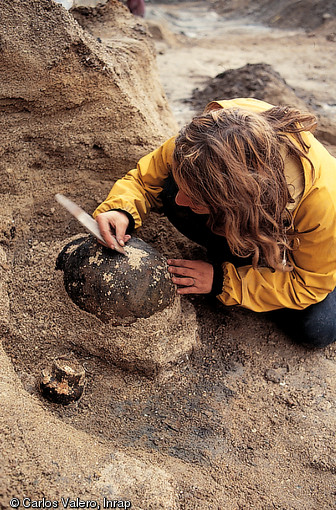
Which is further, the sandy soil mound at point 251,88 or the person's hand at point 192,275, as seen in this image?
the sandy soil mound at point 251,88

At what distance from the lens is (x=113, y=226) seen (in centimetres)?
182

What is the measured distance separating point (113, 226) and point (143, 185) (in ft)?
1.11

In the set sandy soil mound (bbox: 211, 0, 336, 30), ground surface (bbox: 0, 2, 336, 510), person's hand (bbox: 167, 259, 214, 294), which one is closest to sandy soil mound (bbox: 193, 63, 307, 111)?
ground surface (bbox: 0, 2, 336, 510)

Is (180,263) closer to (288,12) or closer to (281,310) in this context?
(281,310)

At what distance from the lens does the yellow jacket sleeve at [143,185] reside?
1.93 m

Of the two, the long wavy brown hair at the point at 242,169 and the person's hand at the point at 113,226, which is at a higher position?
the long wavy brown hair at the point at 242,169

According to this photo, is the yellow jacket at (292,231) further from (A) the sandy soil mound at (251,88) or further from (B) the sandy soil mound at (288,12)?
(B) the sandy soil mound at (288,12)

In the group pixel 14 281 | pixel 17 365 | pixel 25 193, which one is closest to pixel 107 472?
pixel 17 365

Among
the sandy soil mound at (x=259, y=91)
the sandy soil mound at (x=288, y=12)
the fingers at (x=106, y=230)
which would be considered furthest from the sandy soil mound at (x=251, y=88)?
the sandy soil mound at (x=288, y=12)

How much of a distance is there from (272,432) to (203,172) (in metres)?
1.02

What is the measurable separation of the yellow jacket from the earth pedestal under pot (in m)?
0.24

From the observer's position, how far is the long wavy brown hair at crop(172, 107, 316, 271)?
4.60ft

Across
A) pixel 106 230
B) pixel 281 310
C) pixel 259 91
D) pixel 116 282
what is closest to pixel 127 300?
pixel 116 282

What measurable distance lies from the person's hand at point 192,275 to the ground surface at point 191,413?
8.9 inches
